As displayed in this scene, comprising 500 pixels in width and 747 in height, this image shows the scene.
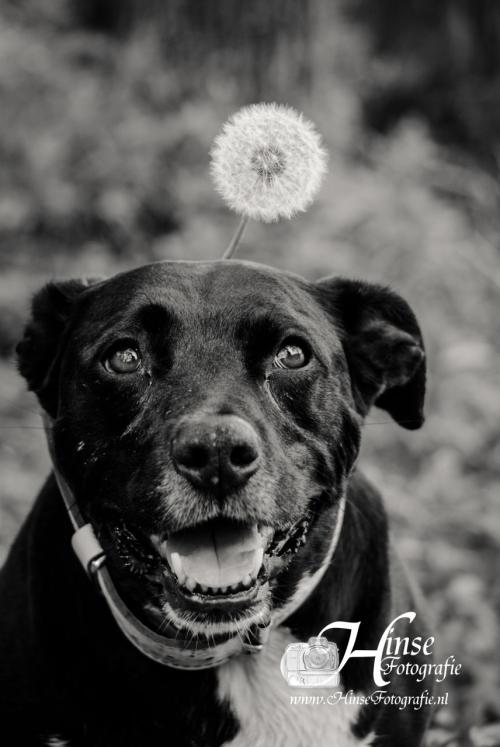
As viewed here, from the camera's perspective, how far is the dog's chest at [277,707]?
260 centimetres

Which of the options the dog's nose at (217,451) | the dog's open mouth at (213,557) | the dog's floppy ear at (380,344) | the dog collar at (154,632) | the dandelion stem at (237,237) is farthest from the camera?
the dog's floppy ear at (380,344)

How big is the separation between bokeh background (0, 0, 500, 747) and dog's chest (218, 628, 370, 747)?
274 centimetres

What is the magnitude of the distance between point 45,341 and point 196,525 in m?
0.87

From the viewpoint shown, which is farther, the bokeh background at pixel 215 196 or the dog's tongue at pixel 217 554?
the bokeh background at pixel 215 196

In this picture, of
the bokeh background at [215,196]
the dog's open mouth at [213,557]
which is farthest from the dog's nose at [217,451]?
the bokeh background at [215,196]

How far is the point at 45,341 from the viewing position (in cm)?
288

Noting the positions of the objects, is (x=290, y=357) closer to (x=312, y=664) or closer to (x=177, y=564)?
(x=177, y=564)

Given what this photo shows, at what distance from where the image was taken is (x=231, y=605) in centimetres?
227

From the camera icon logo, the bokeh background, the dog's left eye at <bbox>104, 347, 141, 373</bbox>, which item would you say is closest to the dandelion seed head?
the dog's left eye at <bbox>104, 347, 141, 373</bbox>

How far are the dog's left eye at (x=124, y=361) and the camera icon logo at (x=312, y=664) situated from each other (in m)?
0.90

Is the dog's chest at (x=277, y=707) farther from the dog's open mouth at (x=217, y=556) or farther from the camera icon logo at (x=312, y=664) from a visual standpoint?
the dog's open mouth at (x=217, y=556)

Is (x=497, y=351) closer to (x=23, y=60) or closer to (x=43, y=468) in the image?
(x=43, y=468)

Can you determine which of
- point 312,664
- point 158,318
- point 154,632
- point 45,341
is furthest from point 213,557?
point 45,341

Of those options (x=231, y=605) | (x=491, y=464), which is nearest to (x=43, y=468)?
(x=491, y=464)
